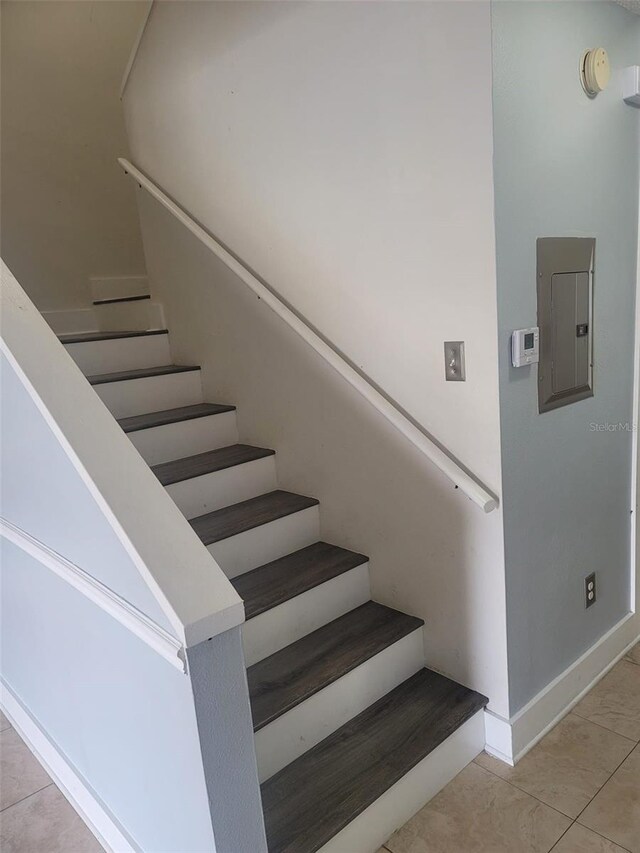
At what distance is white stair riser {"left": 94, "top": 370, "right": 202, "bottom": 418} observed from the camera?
2535 millimetres

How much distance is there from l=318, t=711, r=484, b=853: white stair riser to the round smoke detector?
1.92 meters

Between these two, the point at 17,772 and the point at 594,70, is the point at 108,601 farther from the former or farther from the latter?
the point at 594,70

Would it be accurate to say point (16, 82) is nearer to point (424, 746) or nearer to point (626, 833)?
point (424, 746)

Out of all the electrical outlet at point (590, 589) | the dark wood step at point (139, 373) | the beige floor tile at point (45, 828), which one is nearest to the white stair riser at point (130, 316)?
the dark wood step at point (139, 373)

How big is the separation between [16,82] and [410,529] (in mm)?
3345

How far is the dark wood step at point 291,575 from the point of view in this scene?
6.31 ft

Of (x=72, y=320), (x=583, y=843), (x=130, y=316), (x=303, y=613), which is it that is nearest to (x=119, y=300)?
(x=130, y=316)

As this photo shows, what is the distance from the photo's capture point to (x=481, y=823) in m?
1.70

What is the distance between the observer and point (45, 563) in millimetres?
1690

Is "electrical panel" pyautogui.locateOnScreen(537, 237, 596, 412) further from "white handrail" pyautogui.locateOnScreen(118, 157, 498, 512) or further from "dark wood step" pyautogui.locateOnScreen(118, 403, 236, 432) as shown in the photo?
"dark wood step" pyautogui.locateOnScreen(118, 403, 236, 432)

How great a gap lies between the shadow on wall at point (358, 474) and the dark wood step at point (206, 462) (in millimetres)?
Result: 72

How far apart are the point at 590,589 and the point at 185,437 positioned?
164cm

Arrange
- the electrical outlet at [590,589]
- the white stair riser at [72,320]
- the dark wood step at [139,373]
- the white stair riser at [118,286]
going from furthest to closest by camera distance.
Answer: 1. the white stair riser at [118,286]
2. the white stair riser at [72,320]
3. the dark wood step at [139,373]
4. the electrical outlet at [590,589]

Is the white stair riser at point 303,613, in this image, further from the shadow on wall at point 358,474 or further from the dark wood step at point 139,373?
the dark wood step at point 139,373
